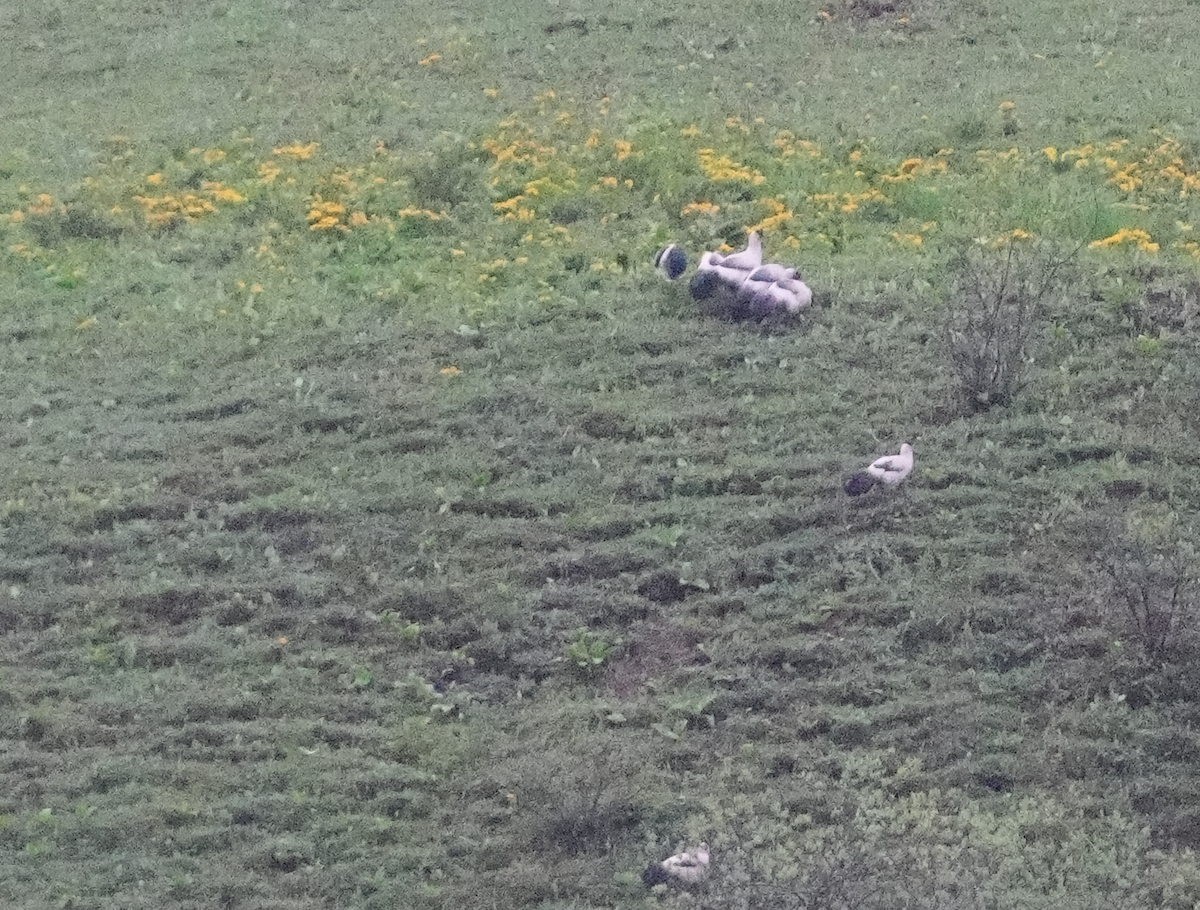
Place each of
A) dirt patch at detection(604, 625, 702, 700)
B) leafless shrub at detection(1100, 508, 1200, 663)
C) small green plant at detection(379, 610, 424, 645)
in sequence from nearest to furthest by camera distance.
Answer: leafless shrub at detection(1100, 508, 1200, 663)
dirt patch at detection(604, 625, 702, 700)
small green plant at detection(379, 610, 424, 645)

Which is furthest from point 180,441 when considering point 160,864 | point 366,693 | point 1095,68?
point 1095,68

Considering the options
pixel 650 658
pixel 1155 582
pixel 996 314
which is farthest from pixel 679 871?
pixel 996 314

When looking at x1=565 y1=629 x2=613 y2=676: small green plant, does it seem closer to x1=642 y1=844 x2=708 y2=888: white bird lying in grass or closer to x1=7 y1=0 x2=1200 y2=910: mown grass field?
x1=7 y1=0 x2=1200 y2=910: mown grass field

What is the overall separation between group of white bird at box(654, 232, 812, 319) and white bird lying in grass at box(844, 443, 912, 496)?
142 cm

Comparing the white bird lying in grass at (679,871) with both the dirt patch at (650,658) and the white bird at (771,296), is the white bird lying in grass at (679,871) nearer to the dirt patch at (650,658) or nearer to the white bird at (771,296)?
the dirt patch at (650,658)

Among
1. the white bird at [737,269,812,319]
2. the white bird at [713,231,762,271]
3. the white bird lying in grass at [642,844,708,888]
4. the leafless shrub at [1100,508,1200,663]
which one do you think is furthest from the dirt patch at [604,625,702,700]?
A: the white bird at [713,231,762,271]

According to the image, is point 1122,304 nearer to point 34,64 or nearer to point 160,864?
point 160,864

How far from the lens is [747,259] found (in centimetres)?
748

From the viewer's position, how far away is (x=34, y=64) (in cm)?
1167

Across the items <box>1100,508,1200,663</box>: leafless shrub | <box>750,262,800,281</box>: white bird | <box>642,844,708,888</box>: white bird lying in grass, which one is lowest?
<box>642,844,708,888</box>: white bird lying in grass

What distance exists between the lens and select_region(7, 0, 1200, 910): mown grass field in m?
4.68

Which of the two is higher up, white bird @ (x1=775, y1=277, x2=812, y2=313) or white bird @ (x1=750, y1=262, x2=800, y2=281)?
white bird @ (x1=750, y1=262, x2=800, y2=281)

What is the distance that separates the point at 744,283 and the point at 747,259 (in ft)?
0.75

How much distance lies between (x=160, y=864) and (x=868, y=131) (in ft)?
22.0
